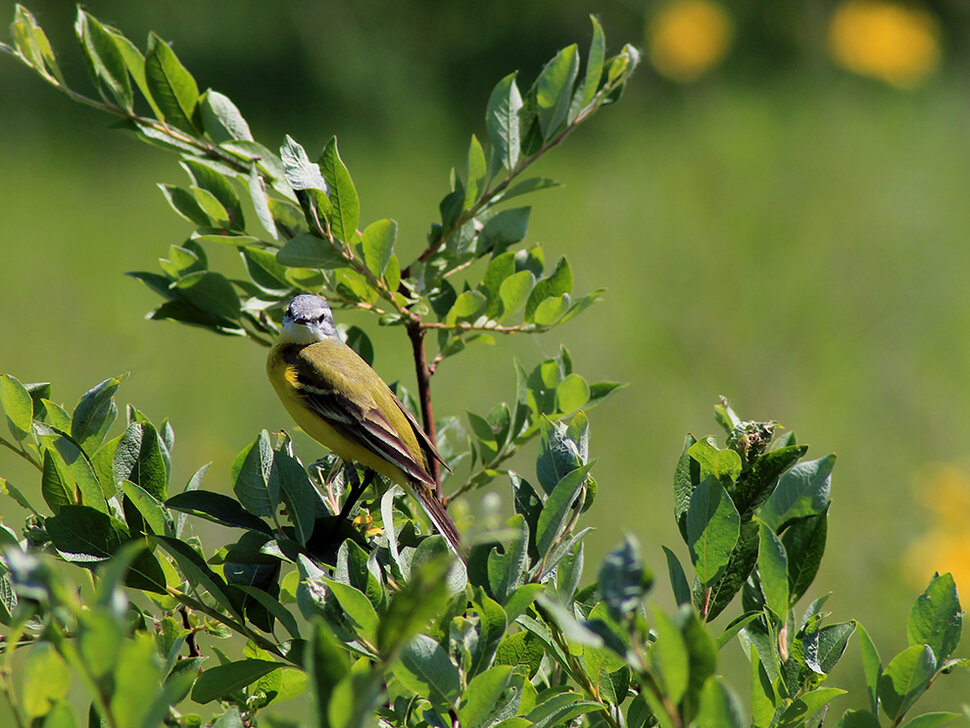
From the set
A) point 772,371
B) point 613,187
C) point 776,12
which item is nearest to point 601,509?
point 772,371

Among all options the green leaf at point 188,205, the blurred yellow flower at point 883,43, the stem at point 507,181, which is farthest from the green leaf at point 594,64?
Result: the blurred yellow flower at point 883,43

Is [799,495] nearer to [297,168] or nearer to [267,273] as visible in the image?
[297,168]

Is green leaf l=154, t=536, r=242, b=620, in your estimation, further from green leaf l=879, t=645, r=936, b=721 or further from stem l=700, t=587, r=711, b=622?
green leaf l=879, t=645, r=936, b=721

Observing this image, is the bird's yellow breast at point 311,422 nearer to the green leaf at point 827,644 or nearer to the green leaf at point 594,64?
the green leaf at point 594,64

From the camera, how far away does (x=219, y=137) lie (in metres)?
1.82

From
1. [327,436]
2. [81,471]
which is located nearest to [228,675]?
[81,471]

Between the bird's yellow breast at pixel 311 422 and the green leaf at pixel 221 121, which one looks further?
the bird's yellow breast at pixel 311 422

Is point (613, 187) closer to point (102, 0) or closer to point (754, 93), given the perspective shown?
point (754, 93)

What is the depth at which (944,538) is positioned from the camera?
507 cm

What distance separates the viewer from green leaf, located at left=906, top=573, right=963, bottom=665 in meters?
1.31

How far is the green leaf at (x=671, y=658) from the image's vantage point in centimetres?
84

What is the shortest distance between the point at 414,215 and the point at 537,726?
7.25 meters

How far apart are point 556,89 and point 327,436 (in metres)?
1.08

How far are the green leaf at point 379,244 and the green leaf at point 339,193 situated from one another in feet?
0.10
